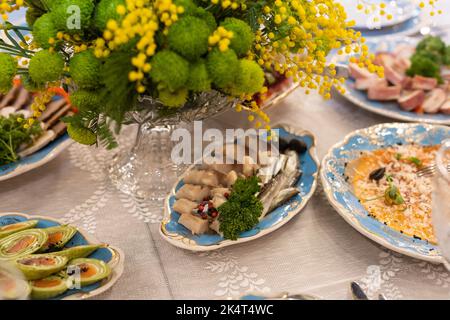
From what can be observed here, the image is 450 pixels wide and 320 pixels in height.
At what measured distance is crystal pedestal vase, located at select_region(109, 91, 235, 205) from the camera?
1.23 meters

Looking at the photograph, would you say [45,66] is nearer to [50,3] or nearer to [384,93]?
[50,3]

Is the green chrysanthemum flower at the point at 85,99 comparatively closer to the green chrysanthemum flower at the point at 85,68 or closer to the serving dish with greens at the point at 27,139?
the green chrysanthemum flower at the point at 85,68

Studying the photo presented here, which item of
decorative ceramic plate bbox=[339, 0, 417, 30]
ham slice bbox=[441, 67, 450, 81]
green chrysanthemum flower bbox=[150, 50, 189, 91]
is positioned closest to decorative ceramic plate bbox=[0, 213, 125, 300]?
green chrysanthemum flower bbox=[150, 50, 189, 91]

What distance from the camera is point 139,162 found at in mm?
1567

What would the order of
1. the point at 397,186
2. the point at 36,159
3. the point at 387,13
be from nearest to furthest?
the point at 397,186 < the point at 36,159 < the point at 387,13

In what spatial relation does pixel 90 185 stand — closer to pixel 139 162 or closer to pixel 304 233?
pixel 139 162

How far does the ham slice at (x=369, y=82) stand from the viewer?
6.04ft

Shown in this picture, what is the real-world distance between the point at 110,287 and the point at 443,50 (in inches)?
60.3

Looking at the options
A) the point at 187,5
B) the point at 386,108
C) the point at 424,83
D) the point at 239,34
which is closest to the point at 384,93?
the point at 386,108

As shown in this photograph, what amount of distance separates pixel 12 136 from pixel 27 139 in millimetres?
46

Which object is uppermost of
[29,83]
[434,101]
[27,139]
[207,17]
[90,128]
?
[207,17]

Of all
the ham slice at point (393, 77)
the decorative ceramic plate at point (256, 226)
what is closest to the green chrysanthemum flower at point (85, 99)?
the decorative ceramic plate at point (256, 226)

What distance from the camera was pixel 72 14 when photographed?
102 centimetres
